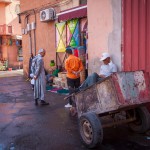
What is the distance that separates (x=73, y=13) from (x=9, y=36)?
63.9ft

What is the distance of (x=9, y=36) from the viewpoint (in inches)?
1192

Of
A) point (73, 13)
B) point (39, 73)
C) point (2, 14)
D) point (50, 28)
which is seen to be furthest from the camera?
point (2, 14)

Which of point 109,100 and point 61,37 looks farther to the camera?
point 61,37

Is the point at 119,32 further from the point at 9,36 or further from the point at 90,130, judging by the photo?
the point at 9,36

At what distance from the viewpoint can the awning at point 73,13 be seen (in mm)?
11511

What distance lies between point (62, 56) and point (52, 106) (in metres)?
5.26

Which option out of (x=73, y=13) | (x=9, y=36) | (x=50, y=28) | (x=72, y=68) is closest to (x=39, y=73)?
(x=72, y=68)

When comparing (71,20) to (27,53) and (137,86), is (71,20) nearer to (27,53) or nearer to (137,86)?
(27,53)

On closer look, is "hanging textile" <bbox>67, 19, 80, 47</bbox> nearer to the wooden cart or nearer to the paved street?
the paved street

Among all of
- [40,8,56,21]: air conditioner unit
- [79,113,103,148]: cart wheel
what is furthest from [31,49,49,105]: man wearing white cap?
[40,8,56,21]: air conditioner unit

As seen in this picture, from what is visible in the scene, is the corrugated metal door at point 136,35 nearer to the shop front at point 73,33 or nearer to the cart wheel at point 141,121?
the cart wheel at point 141,121

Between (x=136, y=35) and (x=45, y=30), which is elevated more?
(x=45, y=30)

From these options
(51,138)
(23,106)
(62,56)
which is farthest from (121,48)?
(62,56)

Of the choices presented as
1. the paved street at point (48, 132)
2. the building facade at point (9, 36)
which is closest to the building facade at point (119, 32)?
the paved street at point (48, 132)
